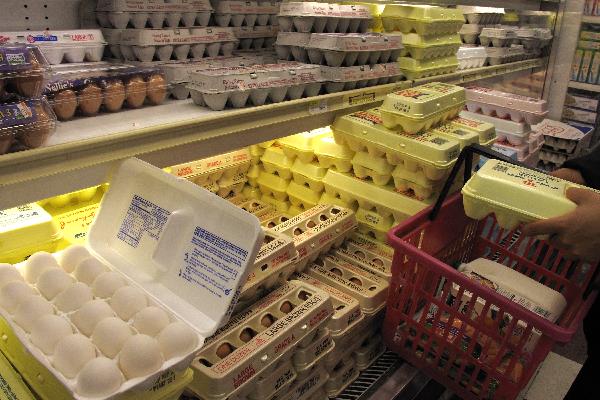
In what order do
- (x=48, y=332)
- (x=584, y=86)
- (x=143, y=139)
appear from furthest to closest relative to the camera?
(x=584, y=86)
(x=143, y=139)
(x=48, y=332)

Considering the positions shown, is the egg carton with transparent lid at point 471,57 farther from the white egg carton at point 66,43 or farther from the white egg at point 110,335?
the white egg at point 110,335

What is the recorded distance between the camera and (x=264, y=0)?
102 inches

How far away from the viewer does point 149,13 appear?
1.96 meters

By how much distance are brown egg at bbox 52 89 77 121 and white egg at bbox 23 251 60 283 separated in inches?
17.4

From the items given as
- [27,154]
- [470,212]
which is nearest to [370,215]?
[470,212]

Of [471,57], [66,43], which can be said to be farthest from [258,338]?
[471,57]

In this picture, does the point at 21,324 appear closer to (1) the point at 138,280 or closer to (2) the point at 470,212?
(1) the point at 138,280

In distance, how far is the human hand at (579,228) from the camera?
4.27 ft

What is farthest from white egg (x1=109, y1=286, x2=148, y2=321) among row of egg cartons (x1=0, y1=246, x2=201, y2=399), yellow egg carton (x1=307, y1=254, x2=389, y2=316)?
yellow egg carton (x1=307, y1=254, x2=389, y2=316)

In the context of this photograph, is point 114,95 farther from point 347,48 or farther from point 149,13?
point 347,48

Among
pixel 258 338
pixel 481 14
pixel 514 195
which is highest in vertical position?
pixel 481 14

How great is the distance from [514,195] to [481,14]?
2.92m

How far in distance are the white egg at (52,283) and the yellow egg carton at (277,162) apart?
1.35m

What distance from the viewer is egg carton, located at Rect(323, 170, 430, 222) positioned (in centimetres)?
208
